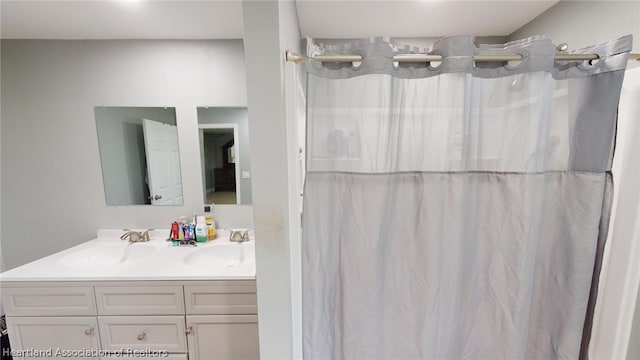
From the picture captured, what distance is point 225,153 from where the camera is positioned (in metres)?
1.69

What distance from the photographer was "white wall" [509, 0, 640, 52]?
1036 mm

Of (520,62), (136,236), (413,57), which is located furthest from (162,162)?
(520,62)

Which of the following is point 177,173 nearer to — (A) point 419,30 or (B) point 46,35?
(B) point 46,35

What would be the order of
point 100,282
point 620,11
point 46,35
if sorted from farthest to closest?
point 46,35 < point 100,282 < point 620,11

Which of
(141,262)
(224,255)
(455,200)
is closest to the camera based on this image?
(455,200)

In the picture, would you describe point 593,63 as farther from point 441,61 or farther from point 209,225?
point 209,225

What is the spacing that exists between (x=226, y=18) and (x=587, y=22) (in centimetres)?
200

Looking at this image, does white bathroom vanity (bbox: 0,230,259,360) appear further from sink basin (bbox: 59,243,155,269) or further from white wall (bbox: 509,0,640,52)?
white wall (bbox: 509,0,640,52)

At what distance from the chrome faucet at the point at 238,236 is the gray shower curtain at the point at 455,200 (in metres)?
0.91

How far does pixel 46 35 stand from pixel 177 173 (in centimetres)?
121

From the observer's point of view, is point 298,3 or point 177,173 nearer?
point 298,3

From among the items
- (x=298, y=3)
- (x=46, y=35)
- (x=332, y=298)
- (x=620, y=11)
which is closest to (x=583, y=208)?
(x=620, y=11)

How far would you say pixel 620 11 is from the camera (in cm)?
107

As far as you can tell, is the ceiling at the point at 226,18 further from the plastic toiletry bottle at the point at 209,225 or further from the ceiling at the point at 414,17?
the plastic toiletry bottle at the point at 209,225
